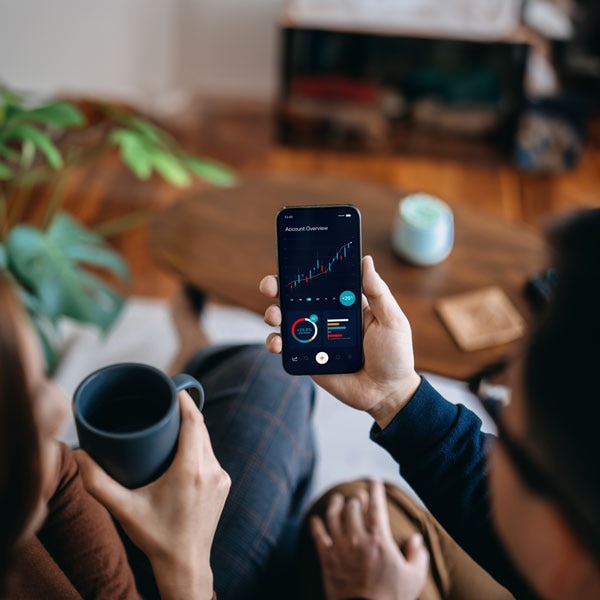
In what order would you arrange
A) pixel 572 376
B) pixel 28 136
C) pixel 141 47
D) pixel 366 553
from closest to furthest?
pixel 572 376
pixel 366 553
pixel 28 136
pixel 141 47

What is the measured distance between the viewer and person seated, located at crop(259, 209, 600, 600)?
0.40 m

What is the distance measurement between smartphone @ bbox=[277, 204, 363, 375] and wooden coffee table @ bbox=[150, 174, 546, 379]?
→ 55cm

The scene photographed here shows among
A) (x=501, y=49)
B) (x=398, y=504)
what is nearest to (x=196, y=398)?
(x=398, y=504)

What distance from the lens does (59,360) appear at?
149 centimetres

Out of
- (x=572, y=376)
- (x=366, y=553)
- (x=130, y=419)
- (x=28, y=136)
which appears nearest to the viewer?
(x=572, y=376)

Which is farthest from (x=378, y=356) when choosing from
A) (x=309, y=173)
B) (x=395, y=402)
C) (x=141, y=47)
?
(x=141, y=47)

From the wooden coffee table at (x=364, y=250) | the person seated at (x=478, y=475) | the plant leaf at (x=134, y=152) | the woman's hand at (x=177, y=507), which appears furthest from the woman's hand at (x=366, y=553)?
the plant leaf at (x=134, y=152)

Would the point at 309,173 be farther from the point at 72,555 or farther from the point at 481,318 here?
the point at 72,555

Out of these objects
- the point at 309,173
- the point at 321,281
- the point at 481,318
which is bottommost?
the point at 309,173

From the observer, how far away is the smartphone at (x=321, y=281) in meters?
0.57

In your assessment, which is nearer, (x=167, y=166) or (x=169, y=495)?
(x=169, y=495)

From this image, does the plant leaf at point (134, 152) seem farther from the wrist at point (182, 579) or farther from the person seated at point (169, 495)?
the wrist at point (182, 579)

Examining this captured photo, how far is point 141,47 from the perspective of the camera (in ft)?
7.82

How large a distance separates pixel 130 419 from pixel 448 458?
10.3 inches
